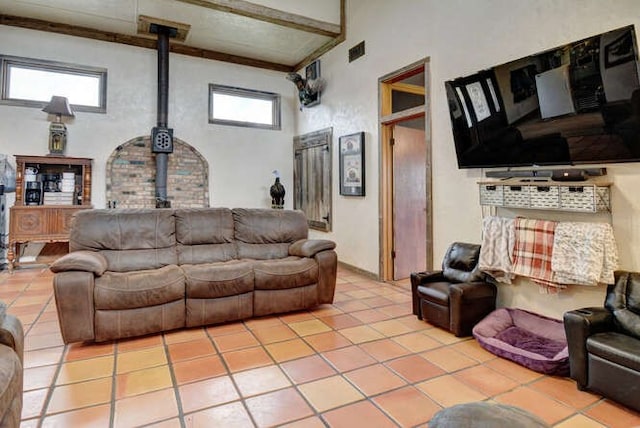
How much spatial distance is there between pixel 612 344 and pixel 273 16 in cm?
504

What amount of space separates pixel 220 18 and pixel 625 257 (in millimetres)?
5353

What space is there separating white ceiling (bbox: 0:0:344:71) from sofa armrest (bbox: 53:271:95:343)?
3.70 meters

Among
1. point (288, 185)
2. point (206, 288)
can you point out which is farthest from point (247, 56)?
point (206, 288)

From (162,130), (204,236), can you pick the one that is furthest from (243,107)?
(204,236)

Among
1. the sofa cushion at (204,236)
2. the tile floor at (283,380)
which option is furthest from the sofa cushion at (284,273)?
the sofa cushion at (204,236)

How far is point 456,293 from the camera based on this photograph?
2.92 meters

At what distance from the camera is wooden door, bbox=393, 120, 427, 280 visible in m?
4.78

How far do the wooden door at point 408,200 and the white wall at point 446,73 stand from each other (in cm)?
28

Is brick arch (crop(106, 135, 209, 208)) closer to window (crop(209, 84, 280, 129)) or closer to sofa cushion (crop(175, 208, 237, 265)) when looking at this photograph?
window (crop(209, 84, 280, 129))

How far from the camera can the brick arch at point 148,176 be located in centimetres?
570

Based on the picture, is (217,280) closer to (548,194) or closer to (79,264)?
(79,264)

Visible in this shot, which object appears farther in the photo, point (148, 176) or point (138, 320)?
point (148, 176)

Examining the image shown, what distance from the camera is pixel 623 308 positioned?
2.20m

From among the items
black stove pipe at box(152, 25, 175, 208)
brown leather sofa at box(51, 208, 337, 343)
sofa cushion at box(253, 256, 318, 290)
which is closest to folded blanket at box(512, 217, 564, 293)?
brown leather sofa at box(51, 208, 337, 343)
